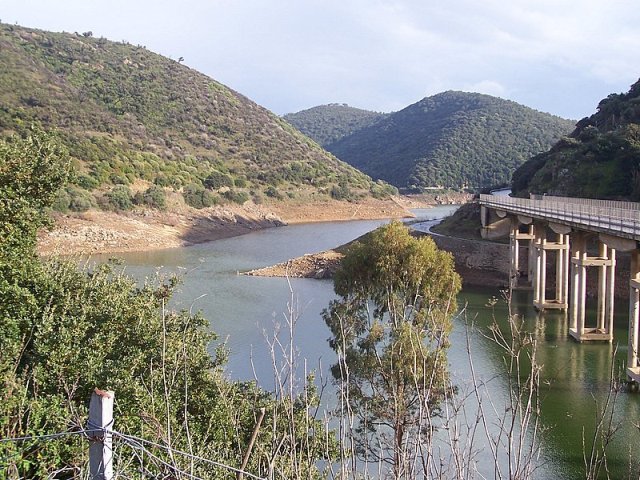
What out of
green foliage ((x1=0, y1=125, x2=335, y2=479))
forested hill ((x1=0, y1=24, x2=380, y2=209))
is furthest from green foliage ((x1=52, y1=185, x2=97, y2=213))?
green foliage ((x1=0, y1=125, x2=335, y2=479))

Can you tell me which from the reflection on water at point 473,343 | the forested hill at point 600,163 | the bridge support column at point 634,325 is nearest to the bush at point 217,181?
the reflection on water at point 473,343

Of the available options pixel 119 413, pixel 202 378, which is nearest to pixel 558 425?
pixel 202 378

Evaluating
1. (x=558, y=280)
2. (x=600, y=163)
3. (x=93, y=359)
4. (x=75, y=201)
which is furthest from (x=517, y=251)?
(x=75, y=201)

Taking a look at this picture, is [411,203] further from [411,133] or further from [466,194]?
[411,133]

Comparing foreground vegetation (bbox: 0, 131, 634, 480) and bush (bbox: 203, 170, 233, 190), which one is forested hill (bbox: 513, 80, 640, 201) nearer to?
foreground vegetation (bbox: 0, 131, 634, 480)

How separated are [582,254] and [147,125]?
72345mm

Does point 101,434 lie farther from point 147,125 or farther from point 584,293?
point 147,125

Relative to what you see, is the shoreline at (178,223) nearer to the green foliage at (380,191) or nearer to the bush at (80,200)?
the bush at (80,200)

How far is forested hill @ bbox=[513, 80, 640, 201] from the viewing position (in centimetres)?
4191

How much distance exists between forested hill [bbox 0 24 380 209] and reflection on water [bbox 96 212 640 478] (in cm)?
1998

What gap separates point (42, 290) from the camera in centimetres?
1059

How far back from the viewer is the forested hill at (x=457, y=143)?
12419 cm

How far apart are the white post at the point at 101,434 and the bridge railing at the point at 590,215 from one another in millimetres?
19109

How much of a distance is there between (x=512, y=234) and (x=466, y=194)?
8448cm
